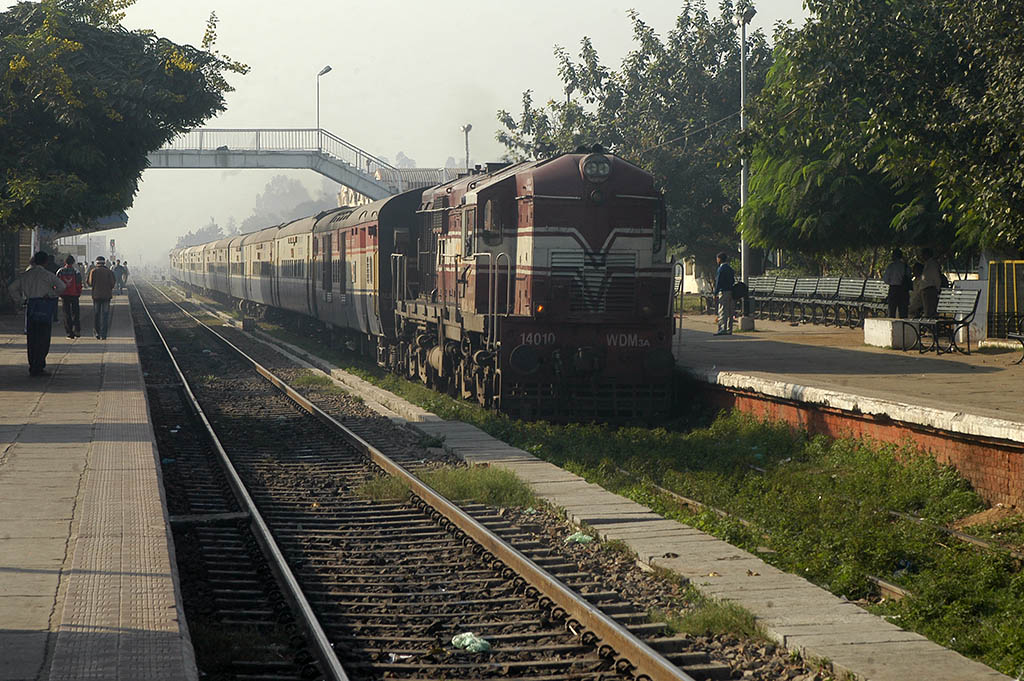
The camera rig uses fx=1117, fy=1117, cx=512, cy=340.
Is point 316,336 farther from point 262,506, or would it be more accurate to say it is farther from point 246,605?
point 246,605

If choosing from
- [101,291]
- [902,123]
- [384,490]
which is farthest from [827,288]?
[384,490]

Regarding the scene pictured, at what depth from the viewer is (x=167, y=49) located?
2023cm

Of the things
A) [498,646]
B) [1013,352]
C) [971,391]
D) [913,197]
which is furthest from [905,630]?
[913,197]

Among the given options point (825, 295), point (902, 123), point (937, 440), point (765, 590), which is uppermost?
point (902, 123)

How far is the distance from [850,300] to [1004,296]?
7503 millimetres

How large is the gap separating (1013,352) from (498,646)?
48.3 ft

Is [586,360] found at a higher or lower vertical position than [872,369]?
Result: higher

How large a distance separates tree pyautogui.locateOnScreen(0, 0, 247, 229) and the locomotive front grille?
7955mm

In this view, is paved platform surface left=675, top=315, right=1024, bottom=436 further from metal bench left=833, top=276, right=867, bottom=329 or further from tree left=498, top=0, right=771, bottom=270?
tree left=498, top=0, right=771, bottom=270

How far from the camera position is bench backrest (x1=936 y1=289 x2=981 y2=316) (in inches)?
752

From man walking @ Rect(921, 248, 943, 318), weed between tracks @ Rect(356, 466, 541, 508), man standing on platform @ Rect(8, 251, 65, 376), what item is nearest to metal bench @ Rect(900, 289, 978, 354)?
man walking @ Rect(921, 248, 943, 318)

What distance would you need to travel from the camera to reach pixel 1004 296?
20.0 metres

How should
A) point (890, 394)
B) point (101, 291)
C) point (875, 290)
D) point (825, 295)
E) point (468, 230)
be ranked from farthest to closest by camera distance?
1. point (825, 295)
2. point (101, 291)
3. point (875, 290)
4. point (468, 230)
5. point (890, 394)

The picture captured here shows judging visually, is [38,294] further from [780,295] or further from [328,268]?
[780,295]
